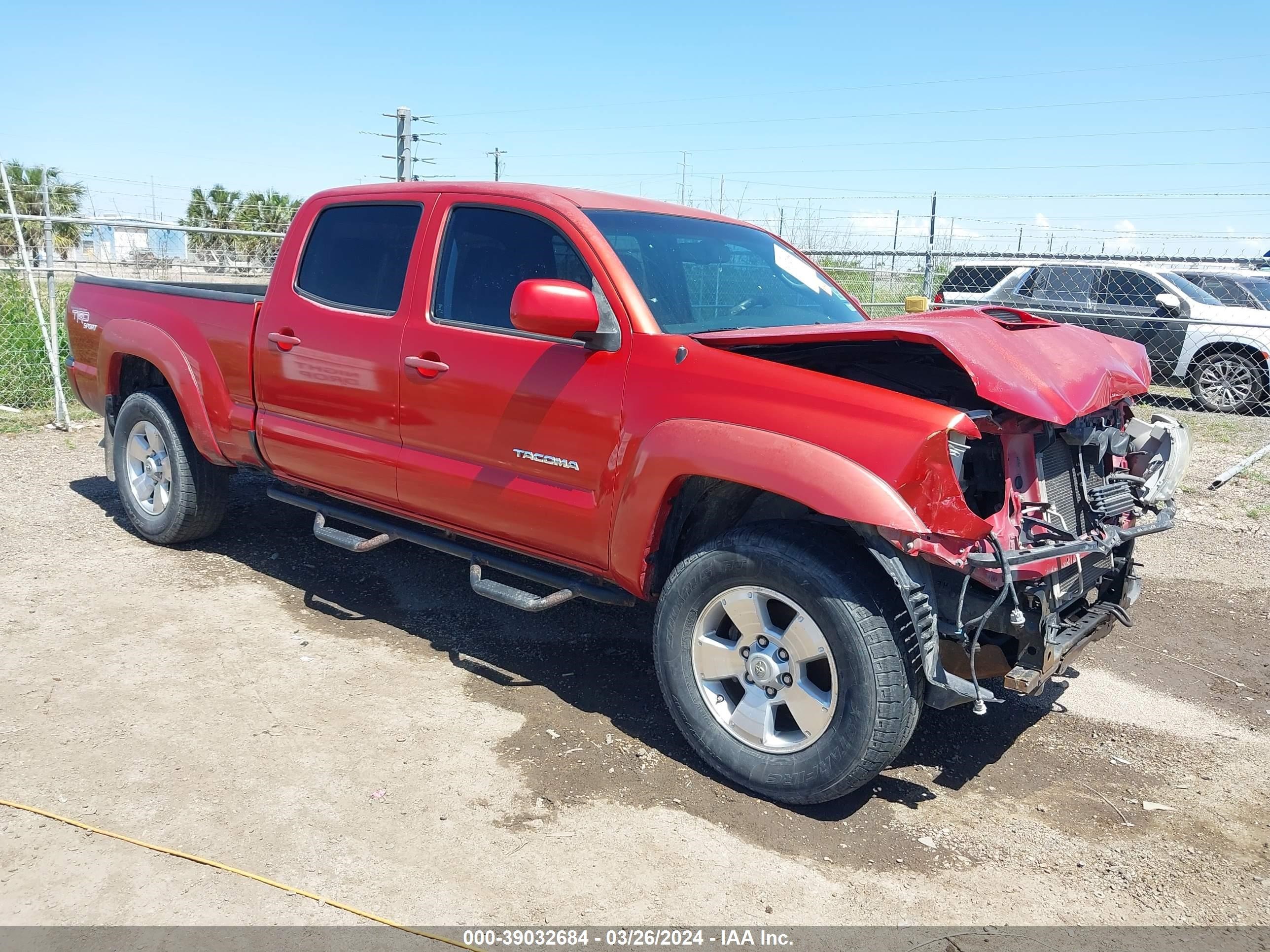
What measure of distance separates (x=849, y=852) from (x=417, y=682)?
6.38ft

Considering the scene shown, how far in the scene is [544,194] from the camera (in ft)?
13.4

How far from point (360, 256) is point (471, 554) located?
1.50 meters

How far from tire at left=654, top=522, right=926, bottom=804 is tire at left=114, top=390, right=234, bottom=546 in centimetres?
327

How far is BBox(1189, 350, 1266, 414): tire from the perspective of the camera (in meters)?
11.5

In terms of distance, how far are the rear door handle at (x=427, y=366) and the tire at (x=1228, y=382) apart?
10.6m

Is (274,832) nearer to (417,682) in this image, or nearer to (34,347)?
(417,682)

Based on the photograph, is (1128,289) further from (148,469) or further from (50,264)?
(50,264)

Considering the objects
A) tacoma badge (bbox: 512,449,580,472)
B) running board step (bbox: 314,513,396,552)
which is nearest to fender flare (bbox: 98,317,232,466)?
running board step (bbox: 314,513,396,552)

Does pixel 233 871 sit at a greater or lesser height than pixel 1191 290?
lesser

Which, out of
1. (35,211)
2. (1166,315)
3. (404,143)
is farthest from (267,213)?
(1166,315)

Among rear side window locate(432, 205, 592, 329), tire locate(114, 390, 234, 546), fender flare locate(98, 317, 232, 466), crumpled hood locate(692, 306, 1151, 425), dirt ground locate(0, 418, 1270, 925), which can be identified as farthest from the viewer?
tire locate(114, 390, 234, 546)

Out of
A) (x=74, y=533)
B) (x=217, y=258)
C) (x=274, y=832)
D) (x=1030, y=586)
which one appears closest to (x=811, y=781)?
(x=1030, y=586)

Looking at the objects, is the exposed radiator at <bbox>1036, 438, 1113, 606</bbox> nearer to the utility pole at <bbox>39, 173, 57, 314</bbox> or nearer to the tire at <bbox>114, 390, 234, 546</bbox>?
the tire at <bbox>114, 390, 234, 546</bbox>

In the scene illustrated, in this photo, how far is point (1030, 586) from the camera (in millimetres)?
3203
